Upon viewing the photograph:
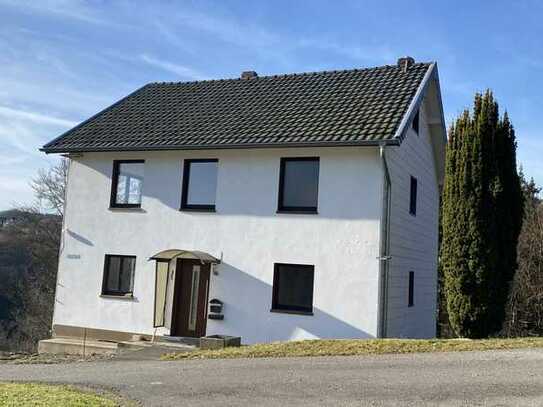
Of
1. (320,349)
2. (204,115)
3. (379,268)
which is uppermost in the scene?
(204,115)

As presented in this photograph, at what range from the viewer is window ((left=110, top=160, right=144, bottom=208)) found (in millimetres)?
18141

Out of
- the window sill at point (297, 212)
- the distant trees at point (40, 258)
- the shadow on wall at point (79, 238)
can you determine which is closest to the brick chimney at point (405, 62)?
the window sill at point (297, 212)

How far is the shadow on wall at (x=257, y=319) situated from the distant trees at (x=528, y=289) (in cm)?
1219

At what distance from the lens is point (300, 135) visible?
616 inches

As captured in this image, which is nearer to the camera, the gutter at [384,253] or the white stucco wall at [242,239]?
the gutter at [384,253]

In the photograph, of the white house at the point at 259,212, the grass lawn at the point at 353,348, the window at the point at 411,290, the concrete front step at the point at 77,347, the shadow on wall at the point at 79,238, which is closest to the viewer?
the grass lawn at the point at 353,348

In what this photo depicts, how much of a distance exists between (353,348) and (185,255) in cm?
589

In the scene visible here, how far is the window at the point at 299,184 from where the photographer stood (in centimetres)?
1583

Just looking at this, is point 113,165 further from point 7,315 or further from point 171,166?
point 7,315

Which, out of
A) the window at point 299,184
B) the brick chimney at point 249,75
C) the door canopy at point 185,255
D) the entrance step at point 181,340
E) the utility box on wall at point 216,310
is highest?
the brick chimney at point 249,75

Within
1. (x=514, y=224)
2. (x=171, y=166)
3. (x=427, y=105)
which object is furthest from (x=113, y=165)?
(x=514, y=224)

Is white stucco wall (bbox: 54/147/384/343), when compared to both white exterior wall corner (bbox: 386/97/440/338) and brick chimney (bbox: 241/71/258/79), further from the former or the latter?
brick chimney (bbox: 241/71/258/79)

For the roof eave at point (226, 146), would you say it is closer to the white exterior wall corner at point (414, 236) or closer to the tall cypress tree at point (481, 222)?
the white exterior wall corner at point (414, 236)

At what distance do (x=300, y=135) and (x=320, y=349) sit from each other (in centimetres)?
584
